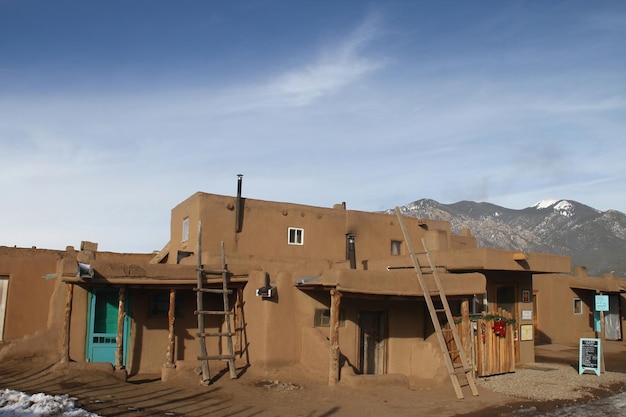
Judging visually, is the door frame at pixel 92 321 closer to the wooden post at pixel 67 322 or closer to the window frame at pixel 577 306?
the wooden post at pixel 67 322

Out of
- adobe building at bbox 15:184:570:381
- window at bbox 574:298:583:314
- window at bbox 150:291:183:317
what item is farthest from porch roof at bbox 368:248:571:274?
window at bbox 574:298:583:314

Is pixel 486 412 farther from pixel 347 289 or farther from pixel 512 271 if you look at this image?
pixel 512 271

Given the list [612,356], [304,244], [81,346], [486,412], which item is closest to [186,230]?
[304,244]

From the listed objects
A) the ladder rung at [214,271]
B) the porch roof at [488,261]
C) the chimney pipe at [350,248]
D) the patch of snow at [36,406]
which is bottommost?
the patch of snow at [36,406]

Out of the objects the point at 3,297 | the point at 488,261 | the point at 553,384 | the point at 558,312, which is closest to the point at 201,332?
the point at 3,297

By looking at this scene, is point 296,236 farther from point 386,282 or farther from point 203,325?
point 386,282

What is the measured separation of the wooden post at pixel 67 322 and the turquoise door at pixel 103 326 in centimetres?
71

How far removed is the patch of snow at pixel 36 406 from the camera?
35.1ft

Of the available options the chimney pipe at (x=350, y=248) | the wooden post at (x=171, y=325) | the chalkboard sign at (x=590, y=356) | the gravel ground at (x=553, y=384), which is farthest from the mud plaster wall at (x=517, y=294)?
the wooden post at (x=171, y=325)

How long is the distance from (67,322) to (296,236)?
33.8 ft

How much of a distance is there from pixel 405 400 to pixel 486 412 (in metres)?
1.97

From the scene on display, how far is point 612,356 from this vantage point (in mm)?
23984

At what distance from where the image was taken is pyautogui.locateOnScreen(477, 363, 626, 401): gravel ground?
596 inches

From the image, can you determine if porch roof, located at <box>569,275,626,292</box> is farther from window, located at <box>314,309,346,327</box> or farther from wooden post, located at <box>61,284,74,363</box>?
wooden post, located at <box>61,284,74,363</box>
